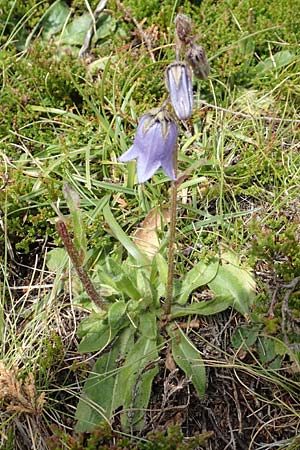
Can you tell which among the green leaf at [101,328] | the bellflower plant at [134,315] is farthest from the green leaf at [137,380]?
the green leaf at [101,328]

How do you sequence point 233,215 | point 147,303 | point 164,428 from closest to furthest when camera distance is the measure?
point 164,428, point 147,303, point 233,215

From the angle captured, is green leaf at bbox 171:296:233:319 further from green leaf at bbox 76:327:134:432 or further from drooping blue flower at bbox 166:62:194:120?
drooping blue flower at bbox 166:62:194:120

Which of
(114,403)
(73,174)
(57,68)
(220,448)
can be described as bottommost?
(220,448)

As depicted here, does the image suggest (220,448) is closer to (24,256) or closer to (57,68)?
(24,256)

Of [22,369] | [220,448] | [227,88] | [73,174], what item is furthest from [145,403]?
[227,88]

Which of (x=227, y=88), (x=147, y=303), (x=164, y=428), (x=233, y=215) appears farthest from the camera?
(x=227, y=88)

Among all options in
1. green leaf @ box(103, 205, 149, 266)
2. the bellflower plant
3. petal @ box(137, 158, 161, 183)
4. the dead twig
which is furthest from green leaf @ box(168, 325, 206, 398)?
the dead twig

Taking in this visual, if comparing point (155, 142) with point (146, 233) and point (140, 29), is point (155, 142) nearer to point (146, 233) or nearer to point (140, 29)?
point (146, 233)
